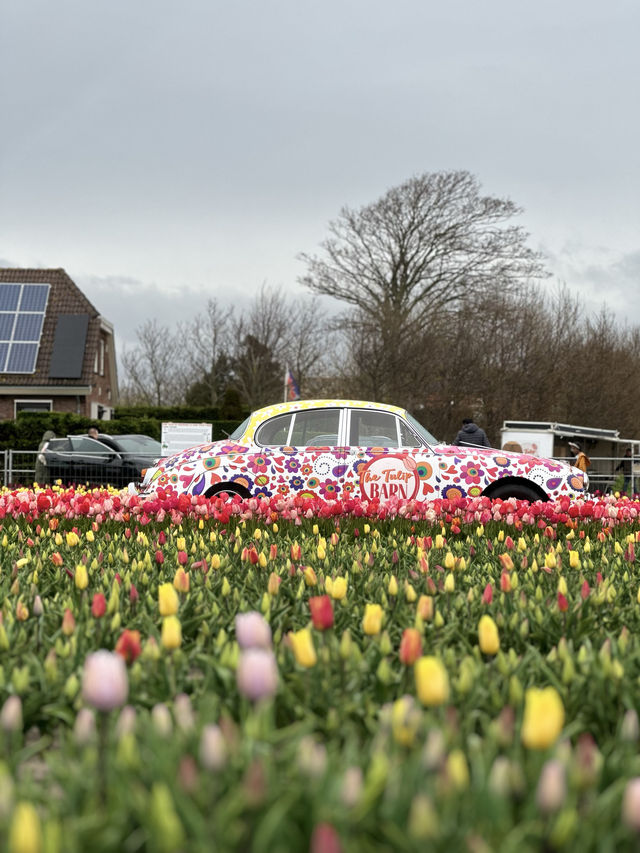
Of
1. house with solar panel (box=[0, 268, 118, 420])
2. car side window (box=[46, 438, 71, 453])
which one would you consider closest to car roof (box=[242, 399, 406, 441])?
car side window (box=[46, 438, 71, 453])

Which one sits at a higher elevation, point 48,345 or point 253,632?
point 48,345

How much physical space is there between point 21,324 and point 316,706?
35.3 meters

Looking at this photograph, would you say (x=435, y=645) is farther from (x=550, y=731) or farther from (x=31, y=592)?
(x=31, y=592)

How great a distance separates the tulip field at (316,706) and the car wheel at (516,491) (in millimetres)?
5112

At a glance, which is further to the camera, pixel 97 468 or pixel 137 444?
pixel 137 444

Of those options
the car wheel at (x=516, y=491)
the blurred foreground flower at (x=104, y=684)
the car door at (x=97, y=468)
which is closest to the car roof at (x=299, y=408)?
the car wheel at (x=516, y=491)

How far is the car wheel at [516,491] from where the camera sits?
9992 mm

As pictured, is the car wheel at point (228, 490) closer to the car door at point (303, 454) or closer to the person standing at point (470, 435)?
the car door at point (303, 454)

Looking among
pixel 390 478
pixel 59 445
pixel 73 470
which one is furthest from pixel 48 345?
pixel 390 478


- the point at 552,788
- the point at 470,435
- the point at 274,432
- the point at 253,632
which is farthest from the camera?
the point at 470,435

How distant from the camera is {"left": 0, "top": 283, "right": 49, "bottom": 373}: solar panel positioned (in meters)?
33.6

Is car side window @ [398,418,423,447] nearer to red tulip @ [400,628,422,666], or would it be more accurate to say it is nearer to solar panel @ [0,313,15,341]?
red tulip @ [400,628,422,666]

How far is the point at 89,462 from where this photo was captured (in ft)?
61.6

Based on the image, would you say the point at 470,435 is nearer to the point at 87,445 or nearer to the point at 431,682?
the point at 87,445
